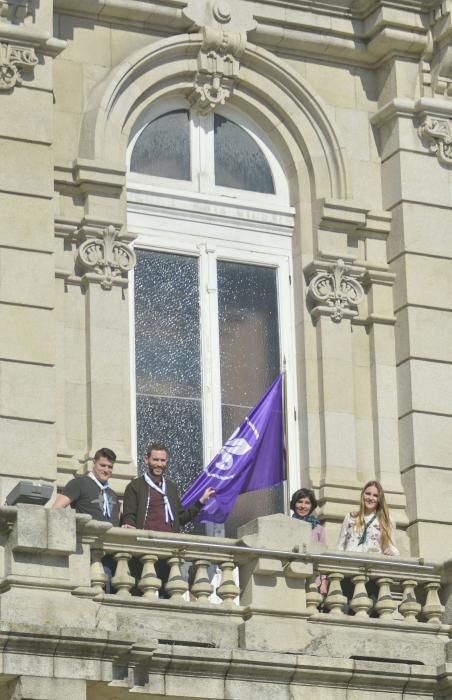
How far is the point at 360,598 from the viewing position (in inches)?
1103

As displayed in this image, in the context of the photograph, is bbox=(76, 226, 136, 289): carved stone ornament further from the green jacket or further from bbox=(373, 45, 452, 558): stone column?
bbox=(373, 45, 452, 558): stone column

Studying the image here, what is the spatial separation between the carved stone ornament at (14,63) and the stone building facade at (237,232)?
1.0 inches

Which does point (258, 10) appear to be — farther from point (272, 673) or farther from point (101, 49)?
point (272, 673)

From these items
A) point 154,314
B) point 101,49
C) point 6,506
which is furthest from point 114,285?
point 6,506

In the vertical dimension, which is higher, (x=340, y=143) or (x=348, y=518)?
(x=340, y=143)

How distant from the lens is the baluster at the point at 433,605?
28469mm

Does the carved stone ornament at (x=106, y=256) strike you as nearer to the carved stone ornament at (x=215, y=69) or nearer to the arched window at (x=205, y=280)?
the arched window at (x=205, y=280)

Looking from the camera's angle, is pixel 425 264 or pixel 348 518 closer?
pixel 348 518

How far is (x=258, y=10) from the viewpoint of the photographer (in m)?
32.6

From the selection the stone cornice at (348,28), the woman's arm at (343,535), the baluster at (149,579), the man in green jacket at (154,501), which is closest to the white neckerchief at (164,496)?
the man in green jacket at (154,501)

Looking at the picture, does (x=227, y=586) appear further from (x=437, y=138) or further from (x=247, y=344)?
(x=437, y=138)

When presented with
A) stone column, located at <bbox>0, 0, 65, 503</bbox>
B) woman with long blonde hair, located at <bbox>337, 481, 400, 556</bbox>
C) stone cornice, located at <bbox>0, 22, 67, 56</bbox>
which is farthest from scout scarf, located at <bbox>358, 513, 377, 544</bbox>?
stone cornice, located at <bbox>0, 22, 67, 56</bbox>

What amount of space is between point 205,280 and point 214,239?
563 mm

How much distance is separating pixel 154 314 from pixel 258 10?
14.1ft
